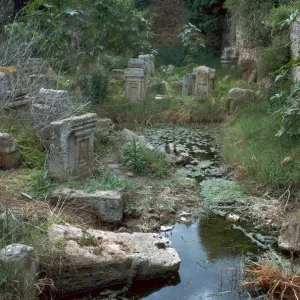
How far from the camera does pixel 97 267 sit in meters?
3.97

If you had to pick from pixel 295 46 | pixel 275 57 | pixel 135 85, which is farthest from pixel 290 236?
pixel 135 85

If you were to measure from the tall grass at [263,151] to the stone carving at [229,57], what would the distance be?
7146mm

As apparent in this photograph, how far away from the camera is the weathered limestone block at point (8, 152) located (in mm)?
5895

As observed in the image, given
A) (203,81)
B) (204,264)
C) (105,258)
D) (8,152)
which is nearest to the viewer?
(105,258)

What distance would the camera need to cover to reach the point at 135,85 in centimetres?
1110

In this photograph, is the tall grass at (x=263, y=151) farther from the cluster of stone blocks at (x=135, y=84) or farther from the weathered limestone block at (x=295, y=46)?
the cluster of stone blocks at (x=135, y=84)

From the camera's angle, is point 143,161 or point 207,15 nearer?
point 143,161

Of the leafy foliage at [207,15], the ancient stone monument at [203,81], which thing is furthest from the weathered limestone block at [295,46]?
the leafy foliage at [207,15]

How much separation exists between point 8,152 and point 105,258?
2.50m

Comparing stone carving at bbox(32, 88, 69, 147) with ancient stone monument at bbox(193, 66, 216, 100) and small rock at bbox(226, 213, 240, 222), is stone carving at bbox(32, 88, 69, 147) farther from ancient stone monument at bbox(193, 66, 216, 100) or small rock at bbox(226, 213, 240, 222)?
ancient stone monument at bbox(193, 66, 216, 100)

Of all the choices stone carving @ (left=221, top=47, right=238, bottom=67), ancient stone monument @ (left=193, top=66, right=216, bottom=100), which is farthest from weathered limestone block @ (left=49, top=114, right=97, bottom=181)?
stone carving @ (left=221, top=47, right=238, bottom=67)

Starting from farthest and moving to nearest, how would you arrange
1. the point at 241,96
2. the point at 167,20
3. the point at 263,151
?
the point at 167,20 < the point at 241,96 < the point at 263,151

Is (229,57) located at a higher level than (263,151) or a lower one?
higher

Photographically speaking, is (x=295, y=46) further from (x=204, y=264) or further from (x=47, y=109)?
(x=204, y=264)
